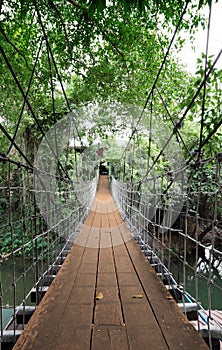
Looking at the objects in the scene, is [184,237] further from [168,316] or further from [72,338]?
[72,338]

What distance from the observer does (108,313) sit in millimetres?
990

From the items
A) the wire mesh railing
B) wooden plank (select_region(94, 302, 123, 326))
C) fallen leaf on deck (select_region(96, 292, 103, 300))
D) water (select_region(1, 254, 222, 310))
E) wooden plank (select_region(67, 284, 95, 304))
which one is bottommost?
water (select_region(1, 254, 222, 310))

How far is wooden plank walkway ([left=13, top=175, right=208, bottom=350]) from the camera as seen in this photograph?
2.62 ft

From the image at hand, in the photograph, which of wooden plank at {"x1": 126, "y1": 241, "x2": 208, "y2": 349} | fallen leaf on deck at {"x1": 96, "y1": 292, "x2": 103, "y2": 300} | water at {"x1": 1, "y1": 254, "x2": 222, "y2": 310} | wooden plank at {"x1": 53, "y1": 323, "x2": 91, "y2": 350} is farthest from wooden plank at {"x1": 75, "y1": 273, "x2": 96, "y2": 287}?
water at {"x1": 1, "y1": 254, "x2": 222, "y2": 310}

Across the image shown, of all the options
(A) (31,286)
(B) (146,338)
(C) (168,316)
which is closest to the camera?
(B) (146,338)

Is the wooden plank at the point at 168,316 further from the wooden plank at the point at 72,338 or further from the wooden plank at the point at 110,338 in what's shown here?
the wooden plank at the point at 72,338

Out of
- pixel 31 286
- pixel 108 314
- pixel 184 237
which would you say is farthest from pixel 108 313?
pixel 31 286

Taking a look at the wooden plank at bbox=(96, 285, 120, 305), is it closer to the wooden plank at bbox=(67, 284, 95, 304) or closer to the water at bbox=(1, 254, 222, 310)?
the wooden plank at bbox=(67, 284, 95, 304)

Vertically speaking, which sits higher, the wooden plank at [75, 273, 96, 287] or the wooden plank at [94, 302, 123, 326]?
the wooden plank at [94, 302, 123, 326]

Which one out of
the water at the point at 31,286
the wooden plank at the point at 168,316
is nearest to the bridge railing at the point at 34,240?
the water at the point at 31,286

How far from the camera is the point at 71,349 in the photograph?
0.76 meters

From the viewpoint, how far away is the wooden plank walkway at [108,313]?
2.62 feet

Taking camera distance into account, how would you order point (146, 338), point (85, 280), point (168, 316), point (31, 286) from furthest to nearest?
1. point (31, 286)
2. point (85, 280)
3. point (168, 316)
4. point (146, 338)

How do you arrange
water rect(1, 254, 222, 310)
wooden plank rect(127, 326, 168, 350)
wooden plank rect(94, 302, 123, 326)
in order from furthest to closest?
water rect(1, 254, 222, 310) < wooden plank rect(94, 302, 123, 326) < wooden plank rect(127, 326, 168, 350)
